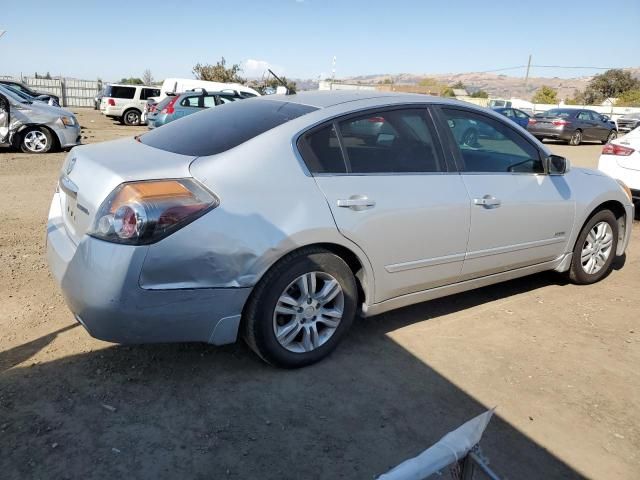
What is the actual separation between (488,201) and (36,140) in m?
10.3

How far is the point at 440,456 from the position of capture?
1537 millimetres

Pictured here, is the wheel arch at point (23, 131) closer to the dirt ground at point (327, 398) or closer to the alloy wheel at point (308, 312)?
the dirt ground at point (327, 398)

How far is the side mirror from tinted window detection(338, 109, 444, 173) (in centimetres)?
113

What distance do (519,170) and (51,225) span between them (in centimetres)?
325

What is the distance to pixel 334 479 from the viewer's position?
2.34m

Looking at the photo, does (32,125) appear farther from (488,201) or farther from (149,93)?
(149,93)

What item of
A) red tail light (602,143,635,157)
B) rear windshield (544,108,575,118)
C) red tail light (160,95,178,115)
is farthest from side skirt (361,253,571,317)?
rear windshield (544,108,575,118)

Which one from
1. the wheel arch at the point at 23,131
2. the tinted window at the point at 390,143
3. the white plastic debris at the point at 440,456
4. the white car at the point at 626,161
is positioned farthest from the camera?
the wheel arch at the point at 23,131

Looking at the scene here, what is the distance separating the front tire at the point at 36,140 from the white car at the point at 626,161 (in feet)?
33.7

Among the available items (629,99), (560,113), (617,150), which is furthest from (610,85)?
(617,150)

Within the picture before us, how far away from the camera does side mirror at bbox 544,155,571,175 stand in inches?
165

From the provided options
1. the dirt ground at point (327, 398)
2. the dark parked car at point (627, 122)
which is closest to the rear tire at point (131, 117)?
the dirt ground at point (327, 398)

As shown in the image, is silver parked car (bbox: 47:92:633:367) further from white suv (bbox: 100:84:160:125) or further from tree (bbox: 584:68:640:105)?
tree (bbox: 584:68:640:105)

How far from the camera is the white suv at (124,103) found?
23.1m
